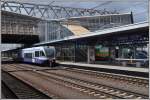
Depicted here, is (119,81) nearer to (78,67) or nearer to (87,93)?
(87,93)

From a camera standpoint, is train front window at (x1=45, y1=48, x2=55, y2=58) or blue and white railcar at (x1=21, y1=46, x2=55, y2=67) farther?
train front window at (x1=45, y1=48, x2=55, y2=58)

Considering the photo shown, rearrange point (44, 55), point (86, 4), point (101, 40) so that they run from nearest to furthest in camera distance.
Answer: point (86, 4), point (101, 40), point (44, 55)

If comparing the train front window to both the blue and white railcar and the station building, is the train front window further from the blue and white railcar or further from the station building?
the station building

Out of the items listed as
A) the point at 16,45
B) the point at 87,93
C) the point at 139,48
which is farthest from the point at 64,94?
the point at 16,45

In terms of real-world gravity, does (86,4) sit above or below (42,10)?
below

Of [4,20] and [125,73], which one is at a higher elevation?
[4,20]

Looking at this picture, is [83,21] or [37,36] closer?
[83,21]

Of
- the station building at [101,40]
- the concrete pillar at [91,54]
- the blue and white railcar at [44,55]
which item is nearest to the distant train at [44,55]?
the blue and white railcar at [44,55]

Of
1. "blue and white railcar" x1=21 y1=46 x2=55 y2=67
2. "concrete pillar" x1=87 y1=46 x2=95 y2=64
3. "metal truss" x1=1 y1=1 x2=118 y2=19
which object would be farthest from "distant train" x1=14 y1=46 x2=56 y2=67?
"concrete pillar" x1=87 y1=46 x2=95 y2=64

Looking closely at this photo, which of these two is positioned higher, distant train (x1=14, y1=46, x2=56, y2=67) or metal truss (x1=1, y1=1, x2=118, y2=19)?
metal truss (x1=1, y1=1, x2=118, y2=19)

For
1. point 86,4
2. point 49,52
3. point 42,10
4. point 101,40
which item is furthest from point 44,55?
point 86,4

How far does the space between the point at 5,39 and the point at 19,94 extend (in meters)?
35.4

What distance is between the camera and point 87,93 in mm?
11688

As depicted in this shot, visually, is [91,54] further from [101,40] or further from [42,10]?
[42,10]
